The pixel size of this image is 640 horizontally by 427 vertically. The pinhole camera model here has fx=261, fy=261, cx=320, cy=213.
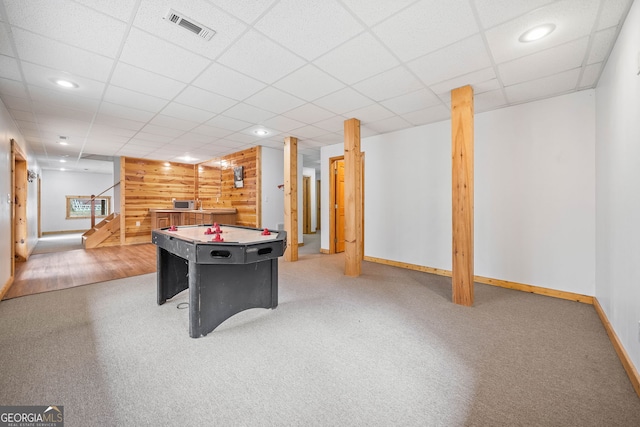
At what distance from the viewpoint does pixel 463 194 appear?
300 cm

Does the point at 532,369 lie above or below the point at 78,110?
below

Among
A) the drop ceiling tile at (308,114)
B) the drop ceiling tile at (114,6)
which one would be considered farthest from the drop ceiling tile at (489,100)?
the drop ceiling tile at (114,6)

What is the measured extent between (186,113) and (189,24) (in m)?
2.21

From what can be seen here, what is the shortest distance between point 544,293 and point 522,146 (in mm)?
1952

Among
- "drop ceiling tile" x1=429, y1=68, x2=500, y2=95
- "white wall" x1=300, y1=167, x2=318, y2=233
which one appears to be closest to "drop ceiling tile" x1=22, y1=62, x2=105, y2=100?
"drop ceiling tile" x1=429, y1=68, x2=500, y2=95

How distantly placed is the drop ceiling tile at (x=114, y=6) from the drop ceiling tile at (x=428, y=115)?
135 inches

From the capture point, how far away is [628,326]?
184 cm

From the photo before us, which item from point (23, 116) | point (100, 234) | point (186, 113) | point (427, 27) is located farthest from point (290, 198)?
point (100, 234)

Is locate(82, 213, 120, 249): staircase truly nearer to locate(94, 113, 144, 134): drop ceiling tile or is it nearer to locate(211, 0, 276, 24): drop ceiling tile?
locate(94, 113, 144, 134): drop ceiling tile

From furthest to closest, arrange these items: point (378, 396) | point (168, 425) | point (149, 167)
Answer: point (149, 167), point (378, 396), point (168, 425)

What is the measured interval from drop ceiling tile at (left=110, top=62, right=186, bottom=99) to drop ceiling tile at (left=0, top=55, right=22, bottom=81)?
75 cm

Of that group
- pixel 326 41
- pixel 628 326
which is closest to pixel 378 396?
pixel 628 326

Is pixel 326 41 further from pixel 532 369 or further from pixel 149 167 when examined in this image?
pixel 149 167

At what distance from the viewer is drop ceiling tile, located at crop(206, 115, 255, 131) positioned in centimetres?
428
